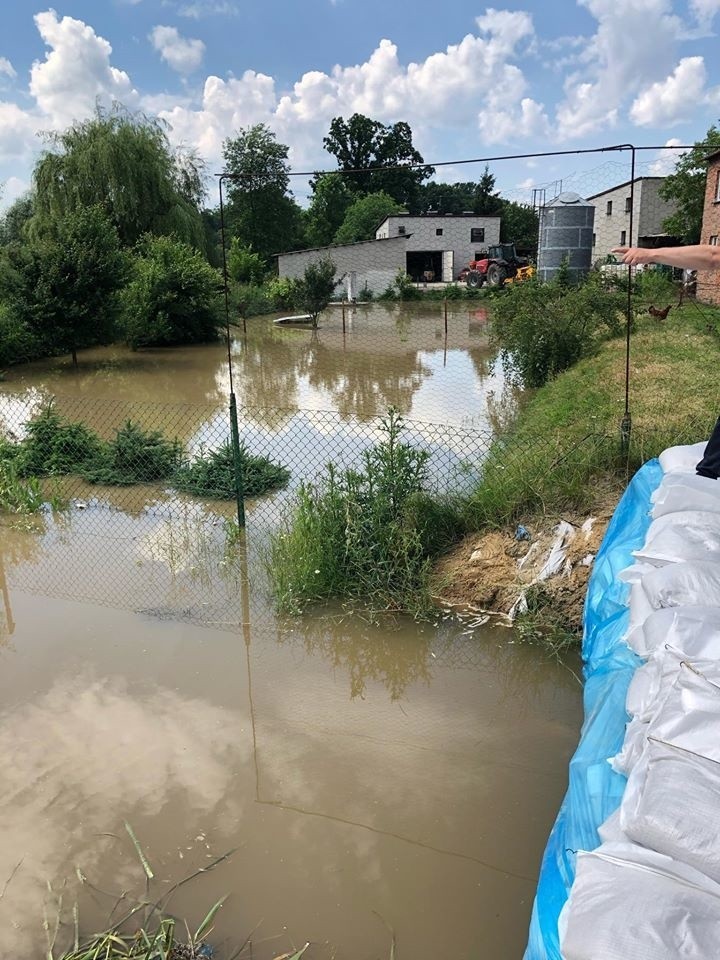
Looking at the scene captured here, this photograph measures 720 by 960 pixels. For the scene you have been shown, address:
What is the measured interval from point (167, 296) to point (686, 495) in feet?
55.4

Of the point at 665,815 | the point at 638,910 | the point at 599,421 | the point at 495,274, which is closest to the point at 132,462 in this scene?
the point at 599,421

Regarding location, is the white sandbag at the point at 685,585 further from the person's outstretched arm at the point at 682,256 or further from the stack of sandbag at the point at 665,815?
the person's outstretched arm at the point at 682,256

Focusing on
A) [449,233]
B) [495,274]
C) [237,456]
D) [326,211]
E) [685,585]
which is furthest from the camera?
[326,211]

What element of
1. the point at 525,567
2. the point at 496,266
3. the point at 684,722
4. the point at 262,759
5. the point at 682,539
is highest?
the point at 496,266

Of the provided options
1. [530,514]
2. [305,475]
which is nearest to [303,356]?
[305,475]

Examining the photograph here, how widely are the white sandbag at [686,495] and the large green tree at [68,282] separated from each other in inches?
569

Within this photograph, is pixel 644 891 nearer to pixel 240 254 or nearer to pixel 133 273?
pixel 133 273

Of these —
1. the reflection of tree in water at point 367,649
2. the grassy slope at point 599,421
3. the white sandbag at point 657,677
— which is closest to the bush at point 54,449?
the reflection of tree in water at point 367,649

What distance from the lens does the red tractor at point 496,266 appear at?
3048cm

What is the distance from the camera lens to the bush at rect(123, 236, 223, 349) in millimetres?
18031

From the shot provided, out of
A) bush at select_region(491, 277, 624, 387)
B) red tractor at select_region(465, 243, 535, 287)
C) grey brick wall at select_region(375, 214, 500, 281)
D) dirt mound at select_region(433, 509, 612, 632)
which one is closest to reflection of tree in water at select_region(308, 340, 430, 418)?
bush at select_region(491, 277, 624, 387)

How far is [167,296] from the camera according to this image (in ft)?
59.9

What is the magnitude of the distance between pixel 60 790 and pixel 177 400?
32.9ft

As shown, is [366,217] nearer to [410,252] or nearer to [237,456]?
[410,252]
